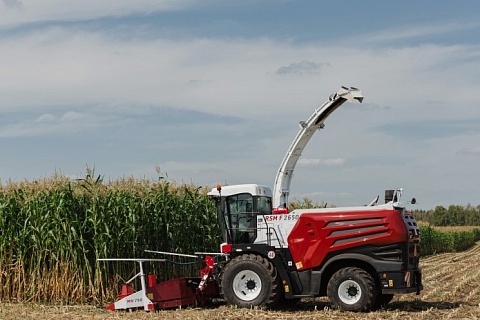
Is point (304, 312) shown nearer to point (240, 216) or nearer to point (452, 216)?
point (240, 216)

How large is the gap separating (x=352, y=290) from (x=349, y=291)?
6cm

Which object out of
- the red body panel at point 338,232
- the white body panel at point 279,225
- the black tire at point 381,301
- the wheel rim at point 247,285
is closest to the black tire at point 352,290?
the red body panel at point 338,232

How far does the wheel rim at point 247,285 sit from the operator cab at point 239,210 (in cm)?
82

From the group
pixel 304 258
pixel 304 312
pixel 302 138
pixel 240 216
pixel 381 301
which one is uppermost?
pixel 302 138

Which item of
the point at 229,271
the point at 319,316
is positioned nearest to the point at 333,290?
the point at 319,316

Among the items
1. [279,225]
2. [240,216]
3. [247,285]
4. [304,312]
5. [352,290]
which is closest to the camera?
[352,290]

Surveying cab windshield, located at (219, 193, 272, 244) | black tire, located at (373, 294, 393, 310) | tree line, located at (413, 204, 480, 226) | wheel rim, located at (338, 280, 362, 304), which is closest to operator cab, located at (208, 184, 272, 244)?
cab windshield, located at (219, 193, 272, 244)

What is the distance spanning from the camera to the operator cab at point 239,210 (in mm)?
14234

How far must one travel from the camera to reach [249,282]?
13656 millimetres

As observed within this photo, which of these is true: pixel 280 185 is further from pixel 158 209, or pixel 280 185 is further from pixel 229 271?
pixel 158 209

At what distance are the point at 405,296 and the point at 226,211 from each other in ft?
15.9

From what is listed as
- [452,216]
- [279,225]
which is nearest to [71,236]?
[279,225]

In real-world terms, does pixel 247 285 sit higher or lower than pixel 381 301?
higher

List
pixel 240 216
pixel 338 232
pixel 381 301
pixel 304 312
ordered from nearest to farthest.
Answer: pixel 304 312 < pixel 338 232 < pixel 381 301 < pixel 240 216
